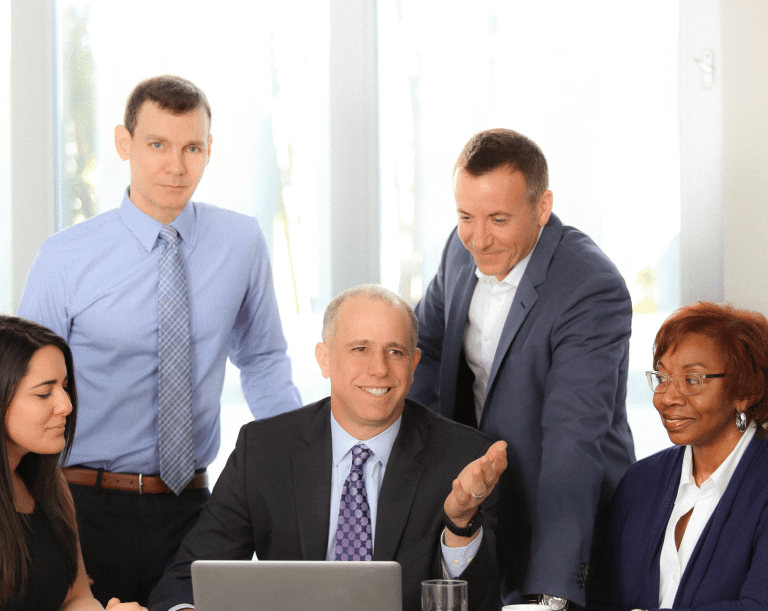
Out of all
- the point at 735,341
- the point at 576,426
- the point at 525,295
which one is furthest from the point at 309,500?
the point at 735,341

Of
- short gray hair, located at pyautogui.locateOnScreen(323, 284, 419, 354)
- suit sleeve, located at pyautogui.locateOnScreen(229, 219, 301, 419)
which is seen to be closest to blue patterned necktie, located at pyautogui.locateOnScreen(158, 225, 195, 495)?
suit sleeve, located at pyautogui.locateOnScreen(229, 219, 301, 419)

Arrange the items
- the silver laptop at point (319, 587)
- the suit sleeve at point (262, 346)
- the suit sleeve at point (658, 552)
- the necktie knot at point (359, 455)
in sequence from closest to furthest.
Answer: the silver laptop at point (319, 587) → the suit sleeve at point (658, 552) → the necktie knot at point (359, 455) → the suit sleeve at point (262, 346)

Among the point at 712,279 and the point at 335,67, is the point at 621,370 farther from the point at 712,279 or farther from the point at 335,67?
the point at 335,67

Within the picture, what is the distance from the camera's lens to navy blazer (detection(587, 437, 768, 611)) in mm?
2031

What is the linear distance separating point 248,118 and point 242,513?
189cm

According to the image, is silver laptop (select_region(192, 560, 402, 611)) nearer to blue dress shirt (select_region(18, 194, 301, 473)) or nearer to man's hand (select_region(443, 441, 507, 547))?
man's hand (select_region(443, 441, 507, 547))

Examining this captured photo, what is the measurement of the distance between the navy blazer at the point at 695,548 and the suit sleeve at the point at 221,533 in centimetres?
93

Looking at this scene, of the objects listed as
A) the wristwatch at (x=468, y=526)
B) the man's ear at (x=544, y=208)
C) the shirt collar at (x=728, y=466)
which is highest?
the man's ear at (x=544, y=208)

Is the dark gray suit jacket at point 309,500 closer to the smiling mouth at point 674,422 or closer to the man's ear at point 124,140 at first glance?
the smiling mouth at point 674,422

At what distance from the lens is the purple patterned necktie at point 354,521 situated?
2.12 meters

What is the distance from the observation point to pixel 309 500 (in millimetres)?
2180

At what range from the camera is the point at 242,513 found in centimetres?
221

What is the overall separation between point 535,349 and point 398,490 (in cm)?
54

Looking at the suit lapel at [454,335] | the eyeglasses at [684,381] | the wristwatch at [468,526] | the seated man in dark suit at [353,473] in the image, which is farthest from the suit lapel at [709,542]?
the suit lapel at [454,335]
